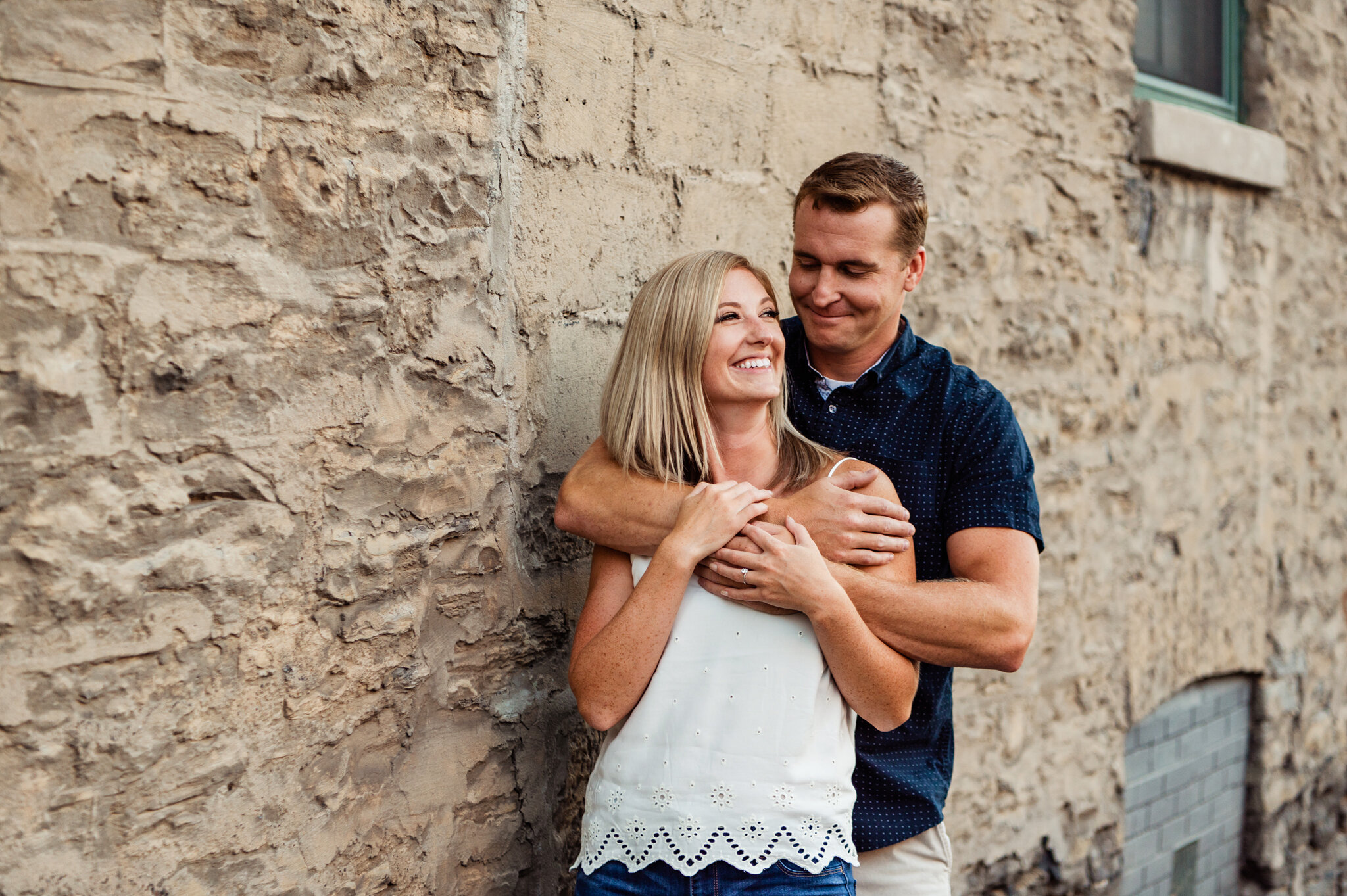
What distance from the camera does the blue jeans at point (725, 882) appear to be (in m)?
1.77

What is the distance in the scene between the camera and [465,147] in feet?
7.24

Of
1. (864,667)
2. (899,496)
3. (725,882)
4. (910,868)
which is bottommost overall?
(910,868)

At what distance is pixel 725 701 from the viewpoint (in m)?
1.83

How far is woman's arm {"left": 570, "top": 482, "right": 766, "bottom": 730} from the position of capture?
6.07ft

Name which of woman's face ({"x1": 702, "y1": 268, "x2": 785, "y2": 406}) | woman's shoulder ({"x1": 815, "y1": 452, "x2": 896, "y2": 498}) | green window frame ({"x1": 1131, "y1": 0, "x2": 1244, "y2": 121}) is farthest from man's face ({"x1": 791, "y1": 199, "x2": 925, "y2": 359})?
green window frame ({"x1": 1131, "y1": 0, "x2": 1244, "y2": 121})

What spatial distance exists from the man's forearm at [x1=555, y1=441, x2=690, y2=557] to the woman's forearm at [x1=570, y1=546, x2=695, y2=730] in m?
0.09

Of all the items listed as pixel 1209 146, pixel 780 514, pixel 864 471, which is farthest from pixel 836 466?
pixel 1209 146

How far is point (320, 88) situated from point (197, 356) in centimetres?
54

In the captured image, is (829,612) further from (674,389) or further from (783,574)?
(674,389)

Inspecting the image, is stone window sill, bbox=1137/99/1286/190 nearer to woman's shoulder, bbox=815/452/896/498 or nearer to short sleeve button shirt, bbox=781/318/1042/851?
short sleeve button shirt, bbox=781/318/1042/851

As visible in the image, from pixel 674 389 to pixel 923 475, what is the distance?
546 millimetres

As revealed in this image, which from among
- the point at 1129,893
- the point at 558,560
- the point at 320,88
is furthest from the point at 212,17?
the point at 1129,893

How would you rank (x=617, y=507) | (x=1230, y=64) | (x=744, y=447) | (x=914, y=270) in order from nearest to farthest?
1. (x=617, y=507)
2. (x=744, y=447)
3. (x=914, y=270)
4. (x=1230, y=64)

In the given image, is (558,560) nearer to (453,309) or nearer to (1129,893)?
(453,309)
